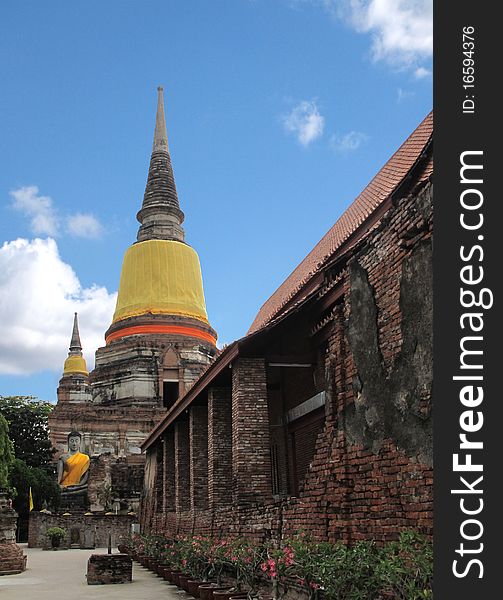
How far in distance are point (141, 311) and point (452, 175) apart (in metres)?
34.8

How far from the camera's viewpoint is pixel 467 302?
379cm

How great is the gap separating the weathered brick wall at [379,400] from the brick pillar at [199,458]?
5.87 meters

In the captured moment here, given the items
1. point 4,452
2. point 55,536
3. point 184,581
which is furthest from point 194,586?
point 55,536

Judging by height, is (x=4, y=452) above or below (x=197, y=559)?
above

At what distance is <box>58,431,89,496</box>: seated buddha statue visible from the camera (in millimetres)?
33531

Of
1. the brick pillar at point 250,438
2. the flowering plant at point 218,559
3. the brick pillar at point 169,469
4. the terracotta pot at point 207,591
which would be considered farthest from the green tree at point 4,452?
the terracotta pot at point 207,591

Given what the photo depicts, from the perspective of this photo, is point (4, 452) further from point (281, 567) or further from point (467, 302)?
point (467, 302)

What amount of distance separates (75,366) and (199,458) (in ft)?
110

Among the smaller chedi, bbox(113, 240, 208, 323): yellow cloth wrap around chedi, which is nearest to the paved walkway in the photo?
the smaller chedi

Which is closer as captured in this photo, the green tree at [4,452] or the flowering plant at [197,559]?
the flowering plant at [197,559]

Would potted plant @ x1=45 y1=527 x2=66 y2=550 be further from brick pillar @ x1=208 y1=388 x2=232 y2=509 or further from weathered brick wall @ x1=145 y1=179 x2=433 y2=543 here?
weathered brick wall @ x1=145 y1=179 x2=433 y2=543

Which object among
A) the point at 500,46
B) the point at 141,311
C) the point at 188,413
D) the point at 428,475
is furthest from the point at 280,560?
the point at 141,311

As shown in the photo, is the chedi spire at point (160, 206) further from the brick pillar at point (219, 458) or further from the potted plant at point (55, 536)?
the brick pillar at point (219, 458)

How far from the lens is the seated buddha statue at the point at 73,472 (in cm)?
3353
